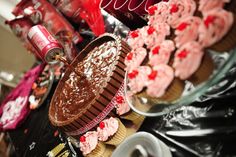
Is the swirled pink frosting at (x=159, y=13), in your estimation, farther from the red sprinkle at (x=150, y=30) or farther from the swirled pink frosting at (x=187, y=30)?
the swirled pink frosting at (x=187, y=30)

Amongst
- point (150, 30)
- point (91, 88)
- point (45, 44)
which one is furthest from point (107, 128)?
→ point (45, 44)

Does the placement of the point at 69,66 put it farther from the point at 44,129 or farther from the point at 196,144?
the point at 196,144

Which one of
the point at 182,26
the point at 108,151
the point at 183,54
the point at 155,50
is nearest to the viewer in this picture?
the point at 183,54

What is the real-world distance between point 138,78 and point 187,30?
0.41 meters

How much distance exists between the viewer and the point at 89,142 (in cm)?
246

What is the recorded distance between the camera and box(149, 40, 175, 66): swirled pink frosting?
1.88 metres

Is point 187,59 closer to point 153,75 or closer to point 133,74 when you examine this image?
point 153,75

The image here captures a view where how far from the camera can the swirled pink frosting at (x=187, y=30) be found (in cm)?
175

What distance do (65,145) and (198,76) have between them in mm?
1611

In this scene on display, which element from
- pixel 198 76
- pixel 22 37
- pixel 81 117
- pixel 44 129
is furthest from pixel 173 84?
pixel 22 37

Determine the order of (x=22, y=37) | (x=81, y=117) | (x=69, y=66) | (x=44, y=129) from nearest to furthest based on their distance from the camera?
(x=81, y=117) → (x=69, y=66) → (x=44, y=129) → (x=22, y=37)

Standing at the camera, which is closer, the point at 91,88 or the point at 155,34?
the point at 155,34

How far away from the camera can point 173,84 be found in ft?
5.82

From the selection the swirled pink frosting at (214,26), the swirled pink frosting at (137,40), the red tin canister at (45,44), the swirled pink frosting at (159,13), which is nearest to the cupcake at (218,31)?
the swirled pink frosting at (214,26)
